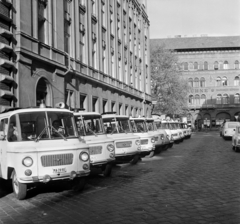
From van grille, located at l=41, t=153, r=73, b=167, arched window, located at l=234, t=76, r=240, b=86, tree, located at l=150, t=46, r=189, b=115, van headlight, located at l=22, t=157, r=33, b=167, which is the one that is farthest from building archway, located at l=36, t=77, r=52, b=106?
arched window, located at l=234, t=76, r=240, b=86

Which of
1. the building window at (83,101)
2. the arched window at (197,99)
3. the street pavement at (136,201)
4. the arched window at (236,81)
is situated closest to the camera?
the street pavement at (136,201)

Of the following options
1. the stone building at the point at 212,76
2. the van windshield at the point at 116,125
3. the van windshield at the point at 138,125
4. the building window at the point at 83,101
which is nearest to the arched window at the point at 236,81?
the stone building at the point at 212,76

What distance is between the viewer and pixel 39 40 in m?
18.8

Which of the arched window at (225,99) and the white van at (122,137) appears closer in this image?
the white van at (122,137)

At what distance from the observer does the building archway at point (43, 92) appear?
62.4 feet

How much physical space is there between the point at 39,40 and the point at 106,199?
12.8m

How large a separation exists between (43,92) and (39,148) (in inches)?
468

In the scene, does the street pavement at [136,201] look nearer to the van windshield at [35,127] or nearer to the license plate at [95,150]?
the license plate at [95,150]

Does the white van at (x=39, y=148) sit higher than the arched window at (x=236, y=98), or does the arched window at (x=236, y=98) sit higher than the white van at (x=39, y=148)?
the arched window at (x=236, y=98)

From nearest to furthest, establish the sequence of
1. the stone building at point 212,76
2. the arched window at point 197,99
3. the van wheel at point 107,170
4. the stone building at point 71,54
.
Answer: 1. the van wheel at point 107,170
2. the stone building at point 71,54
3. the stone building at point 212,76
4. the arched window at point 197,99

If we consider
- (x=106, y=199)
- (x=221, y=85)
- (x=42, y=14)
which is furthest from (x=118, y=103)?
(x=221, y=85)

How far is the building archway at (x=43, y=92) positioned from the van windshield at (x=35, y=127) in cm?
1021

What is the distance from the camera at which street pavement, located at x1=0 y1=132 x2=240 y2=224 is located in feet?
20.6

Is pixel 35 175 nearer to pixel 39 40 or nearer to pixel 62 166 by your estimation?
pixel 62 166
